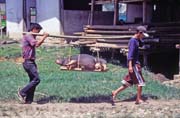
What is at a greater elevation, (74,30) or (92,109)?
(74,30)

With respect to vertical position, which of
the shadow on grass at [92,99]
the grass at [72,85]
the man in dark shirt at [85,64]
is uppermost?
the man in dark shirt at [85,64]

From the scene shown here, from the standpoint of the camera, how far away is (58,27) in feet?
64.4

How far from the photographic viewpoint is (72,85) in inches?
430

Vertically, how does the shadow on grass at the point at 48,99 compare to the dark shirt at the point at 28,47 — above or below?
below

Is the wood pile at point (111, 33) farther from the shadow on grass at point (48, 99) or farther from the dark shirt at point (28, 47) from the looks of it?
the dark shirt at point (28, 47)

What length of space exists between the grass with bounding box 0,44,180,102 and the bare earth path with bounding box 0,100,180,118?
1.79 feet

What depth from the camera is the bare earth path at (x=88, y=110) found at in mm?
8555

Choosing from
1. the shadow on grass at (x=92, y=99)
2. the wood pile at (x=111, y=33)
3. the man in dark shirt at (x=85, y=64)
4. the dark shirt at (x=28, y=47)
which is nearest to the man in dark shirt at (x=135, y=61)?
the shadow on grass at (x=92, y=99)

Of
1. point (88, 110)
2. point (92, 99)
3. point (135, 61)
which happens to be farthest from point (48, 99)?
point (135, 61)

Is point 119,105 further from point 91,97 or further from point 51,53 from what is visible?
point 51,53

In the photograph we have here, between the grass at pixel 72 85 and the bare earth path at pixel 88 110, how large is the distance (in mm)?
545

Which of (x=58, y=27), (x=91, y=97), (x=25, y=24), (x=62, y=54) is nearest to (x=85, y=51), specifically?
(x=62, y=54)

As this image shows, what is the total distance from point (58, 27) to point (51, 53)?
2.73 m

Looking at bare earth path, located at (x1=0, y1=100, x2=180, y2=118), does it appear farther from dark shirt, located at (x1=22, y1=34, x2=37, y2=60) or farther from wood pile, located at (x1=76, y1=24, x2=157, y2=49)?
wood pile, located at (x1=76, y1=24, x2=157, y2=49)
